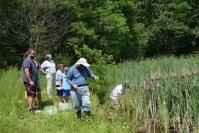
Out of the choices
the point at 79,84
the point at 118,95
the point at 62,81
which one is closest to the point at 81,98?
the point at 79,84

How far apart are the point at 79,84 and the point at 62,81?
4.19 m

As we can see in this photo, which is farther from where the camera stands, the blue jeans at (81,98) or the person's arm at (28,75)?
the person's arm at (28,75)

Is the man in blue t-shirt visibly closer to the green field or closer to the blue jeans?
the green field

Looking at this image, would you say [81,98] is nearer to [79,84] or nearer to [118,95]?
[79,84]

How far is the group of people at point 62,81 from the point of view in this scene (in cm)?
1127

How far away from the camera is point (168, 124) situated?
31.1 ft

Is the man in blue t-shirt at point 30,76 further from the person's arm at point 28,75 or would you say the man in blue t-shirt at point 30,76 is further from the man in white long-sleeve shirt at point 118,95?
the man in white long-sleeve shirt at point 118,95

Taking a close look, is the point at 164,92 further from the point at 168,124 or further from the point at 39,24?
the point at 39,24

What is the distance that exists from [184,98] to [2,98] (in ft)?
19.8

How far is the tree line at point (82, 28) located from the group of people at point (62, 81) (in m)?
12.9

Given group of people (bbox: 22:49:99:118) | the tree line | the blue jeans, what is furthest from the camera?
the tree line

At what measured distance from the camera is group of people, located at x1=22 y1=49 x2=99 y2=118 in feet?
37.0

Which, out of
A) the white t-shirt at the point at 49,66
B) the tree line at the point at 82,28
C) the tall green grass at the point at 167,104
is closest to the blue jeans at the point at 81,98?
the tall green grass at the point at 167,104

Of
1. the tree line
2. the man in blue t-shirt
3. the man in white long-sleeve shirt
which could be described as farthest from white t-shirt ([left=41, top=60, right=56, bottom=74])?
the tree line
